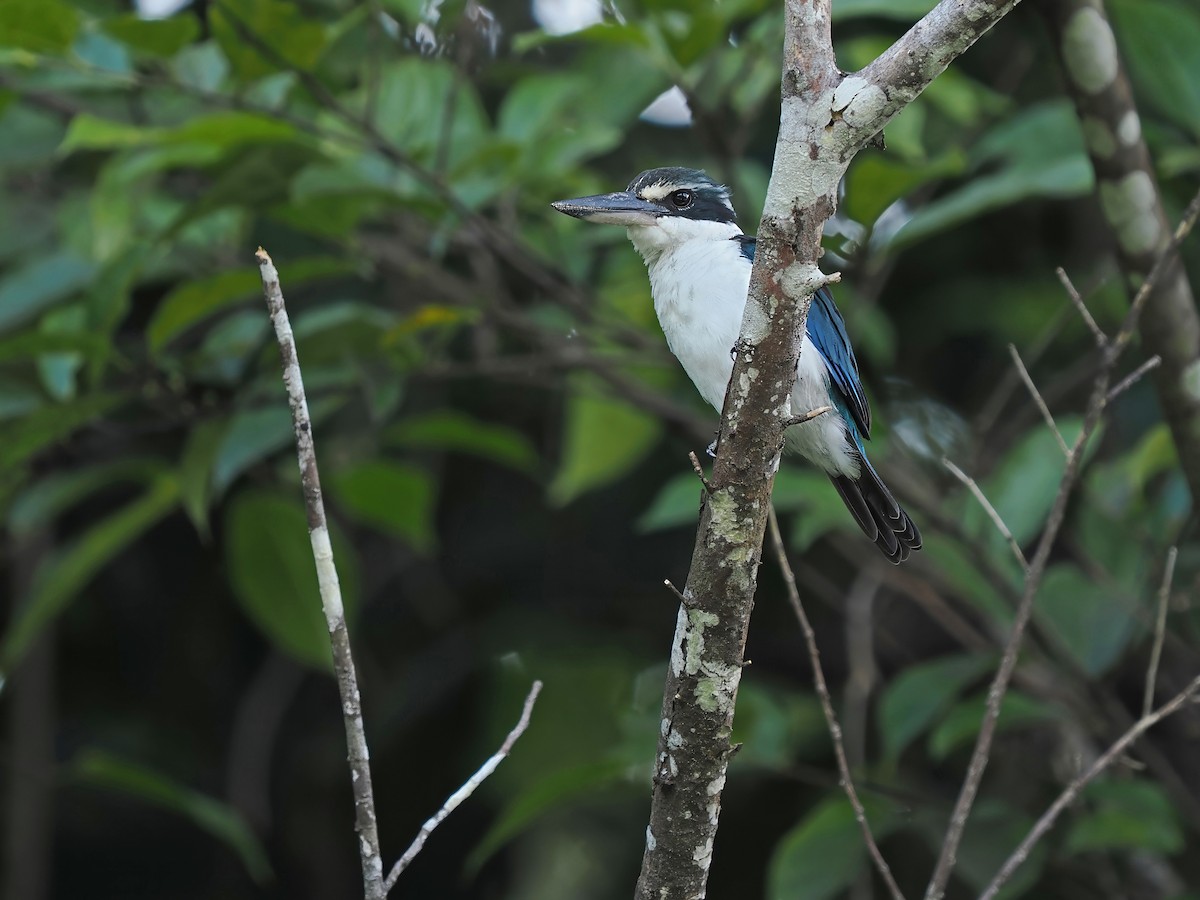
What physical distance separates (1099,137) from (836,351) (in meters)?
0.77

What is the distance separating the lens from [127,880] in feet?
17.6

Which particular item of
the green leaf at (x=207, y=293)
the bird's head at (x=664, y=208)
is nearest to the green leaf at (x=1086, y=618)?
the bird's head at (x=664, y=208)

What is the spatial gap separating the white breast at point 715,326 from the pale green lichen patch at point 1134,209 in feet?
2.40

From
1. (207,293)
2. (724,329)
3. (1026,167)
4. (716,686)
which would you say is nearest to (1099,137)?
(1026,167)

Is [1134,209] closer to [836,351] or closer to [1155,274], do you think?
[1155,274]

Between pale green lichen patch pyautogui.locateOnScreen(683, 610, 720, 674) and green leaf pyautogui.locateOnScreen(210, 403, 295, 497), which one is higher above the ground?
green leaf pyautogui.locateOnScreen(210, 403, 295, 497)

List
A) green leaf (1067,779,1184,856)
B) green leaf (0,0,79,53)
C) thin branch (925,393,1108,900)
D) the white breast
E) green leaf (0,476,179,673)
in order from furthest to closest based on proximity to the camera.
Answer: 1. green leaf (0,476,179,673)
2. green leaf (1067,779,1184,856)
3. the white breast
4. green leaf (0,0,79,53)
5. thin branch (925,393,1108,900)

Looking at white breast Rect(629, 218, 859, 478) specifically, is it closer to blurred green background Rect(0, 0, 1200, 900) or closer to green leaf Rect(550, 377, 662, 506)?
blurred green background Rect(0, 0, 1200, 900)

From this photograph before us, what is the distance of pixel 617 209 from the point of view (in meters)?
3.42

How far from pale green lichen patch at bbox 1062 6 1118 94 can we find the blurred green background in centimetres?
44

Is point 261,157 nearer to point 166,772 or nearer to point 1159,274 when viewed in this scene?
point 1159,274

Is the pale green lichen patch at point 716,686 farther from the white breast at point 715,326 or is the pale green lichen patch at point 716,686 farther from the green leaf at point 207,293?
the green leaf at point 207,293

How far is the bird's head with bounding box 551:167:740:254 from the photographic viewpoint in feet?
11.2

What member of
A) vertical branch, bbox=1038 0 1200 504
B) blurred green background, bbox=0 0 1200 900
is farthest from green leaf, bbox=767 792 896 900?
vertical branch, bbox=1038 0 1200 504
